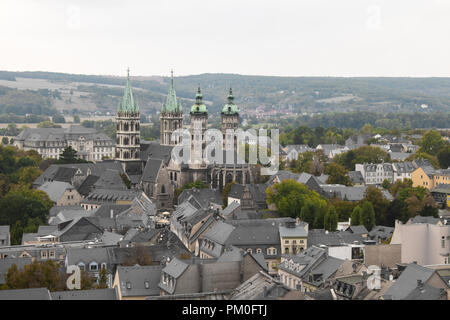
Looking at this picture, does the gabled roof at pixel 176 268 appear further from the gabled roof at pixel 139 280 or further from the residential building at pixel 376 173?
the residential building at pixel 376 173

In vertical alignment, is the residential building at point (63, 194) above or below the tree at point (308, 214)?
below

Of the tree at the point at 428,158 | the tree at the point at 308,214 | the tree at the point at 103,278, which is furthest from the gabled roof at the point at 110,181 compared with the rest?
the tree at the point at 428,158

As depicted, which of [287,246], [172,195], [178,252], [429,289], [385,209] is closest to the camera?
[429,289]

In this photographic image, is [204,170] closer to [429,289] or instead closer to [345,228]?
[345,228]

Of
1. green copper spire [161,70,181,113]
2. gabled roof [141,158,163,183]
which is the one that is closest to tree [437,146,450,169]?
green copper spire [161,70,181,113]

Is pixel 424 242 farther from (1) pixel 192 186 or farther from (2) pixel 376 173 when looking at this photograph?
(2) pixel 376 173
